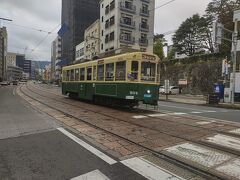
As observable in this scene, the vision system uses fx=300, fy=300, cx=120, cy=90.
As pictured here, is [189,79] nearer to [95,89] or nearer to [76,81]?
[76,81]

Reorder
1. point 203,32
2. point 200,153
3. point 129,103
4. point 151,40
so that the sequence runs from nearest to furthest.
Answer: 1. point 200,153
2. point 129,103
3. point 203,32
4. point 151,40

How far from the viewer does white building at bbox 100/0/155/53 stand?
55.2m

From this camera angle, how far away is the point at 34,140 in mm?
8234

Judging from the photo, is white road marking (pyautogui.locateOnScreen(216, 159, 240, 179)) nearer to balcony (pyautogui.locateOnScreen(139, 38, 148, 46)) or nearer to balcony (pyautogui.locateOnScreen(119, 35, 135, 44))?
balcony (pyautogui.locateOnScreen(119, 35, 135, 44))

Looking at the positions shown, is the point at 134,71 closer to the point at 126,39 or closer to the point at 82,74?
the point at 82,74

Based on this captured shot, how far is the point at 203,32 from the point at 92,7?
48.3 m

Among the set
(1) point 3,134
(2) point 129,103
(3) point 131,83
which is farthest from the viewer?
(2) point 129,103

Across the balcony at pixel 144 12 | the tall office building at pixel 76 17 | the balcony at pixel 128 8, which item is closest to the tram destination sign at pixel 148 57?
the balcony at pixel 128 8

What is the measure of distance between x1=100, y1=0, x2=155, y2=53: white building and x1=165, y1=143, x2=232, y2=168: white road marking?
46822 millimetres

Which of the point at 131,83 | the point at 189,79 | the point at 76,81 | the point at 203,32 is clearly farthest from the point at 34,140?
the point at 203,32

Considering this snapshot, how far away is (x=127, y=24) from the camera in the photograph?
184 feet

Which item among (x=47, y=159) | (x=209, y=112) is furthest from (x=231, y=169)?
(x=209, y=112)

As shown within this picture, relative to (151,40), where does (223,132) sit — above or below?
below

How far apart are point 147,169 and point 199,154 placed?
1.63 metres
